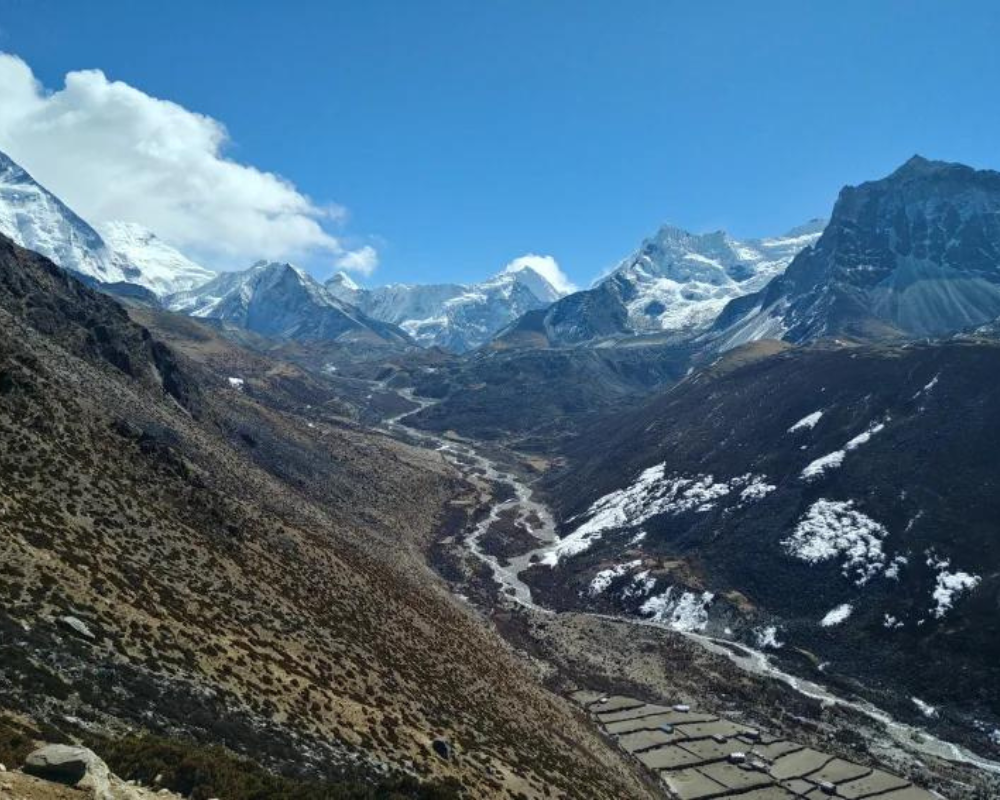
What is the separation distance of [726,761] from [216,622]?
51105mm

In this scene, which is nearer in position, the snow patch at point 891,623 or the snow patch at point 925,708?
the snow patch at point 925,708

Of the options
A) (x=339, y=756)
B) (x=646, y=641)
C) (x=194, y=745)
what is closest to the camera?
(x=194, y=745)

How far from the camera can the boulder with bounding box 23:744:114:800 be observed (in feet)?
66.2

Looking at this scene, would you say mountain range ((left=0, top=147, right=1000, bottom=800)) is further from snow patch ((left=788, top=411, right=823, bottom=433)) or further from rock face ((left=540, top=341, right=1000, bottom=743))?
snow patch ((left=788, top=411, right=823, bottom=433))

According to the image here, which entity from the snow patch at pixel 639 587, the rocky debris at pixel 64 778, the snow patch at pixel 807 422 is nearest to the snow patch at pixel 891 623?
the snow patch at pixel 639 587

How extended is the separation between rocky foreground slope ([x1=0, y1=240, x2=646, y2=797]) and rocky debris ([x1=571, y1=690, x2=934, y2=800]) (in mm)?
6816

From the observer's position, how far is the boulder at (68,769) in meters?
20.2

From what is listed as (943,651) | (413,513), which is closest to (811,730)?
(943,651)

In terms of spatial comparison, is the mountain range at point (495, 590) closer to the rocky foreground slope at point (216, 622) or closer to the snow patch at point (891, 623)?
the rocky foreground slope at point (216, 622)

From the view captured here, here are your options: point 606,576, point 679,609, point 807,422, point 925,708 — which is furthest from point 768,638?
point 807,422

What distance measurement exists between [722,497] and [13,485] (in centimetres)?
13170

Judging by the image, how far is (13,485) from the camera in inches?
1906

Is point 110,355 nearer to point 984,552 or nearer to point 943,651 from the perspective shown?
point 943,651

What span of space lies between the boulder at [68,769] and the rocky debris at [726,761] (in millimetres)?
55847
